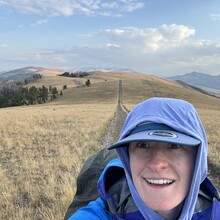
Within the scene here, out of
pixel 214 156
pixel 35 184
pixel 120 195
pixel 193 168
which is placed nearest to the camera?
pixel 193 168

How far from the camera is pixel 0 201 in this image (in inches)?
227

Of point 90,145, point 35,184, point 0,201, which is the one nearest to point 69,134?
point 90,145

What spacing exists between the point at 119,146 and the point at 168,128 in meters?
0.37

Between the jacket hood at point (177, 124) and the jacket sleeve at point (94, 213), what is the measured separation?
232mm

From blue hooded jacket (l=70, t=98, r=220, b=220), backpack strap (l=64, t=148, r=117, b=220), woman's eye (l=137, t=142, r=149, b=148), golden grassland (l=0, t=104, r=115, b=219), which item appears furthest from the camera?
golden grassland (l=0, t=104, r=115, b=219)

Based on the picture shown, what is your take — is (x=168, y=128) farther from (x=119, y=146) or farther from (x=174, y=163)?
(x=119, y=146)

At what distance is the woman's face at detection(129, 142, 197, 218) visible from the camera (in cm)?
207

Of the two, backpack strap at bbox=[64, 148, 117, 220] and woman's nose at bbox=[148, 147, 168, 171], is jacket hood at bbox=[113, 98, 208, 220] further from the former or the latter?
backpack strap at bbox=[64, 148, 117, 220]

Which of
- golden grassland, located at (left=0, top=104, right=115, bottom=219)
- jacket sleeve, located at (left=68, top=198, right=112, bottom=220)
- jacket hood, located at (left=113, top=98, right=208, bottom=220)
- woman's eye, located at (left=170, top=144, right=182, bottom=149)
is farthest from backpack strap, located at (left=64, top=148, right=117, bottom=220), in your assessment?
golden grassland, located at (left=0, top=104, right=115, bottom=219)

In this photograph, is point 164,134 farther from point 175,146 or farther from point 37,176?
point 37,176

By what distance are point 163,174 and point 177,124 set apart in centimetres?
31

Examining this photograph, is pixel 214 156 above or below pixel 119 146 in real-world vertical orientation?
below

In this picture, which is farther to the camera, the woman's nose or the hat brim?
the woman's nose

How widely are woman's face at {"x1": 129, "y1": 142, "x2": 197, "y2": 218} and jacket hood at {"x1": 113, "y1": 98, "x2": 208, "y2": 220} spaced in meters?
0.05
